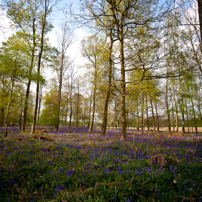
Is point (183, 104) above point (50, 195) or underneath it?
above

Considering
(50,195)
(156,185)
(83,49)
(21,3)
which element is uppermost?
(21,3)

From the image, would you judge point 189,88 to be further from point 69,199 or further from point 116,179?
point 69,199

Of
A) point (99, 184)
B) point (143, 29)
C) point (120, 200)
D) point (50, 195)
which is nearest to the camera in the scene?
point (120, 200)

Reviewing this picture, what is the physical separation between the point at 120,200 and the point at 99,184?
65cm

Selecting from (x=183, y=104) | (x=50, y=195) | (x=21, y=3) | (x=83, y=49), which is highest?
(x=21, y=3)

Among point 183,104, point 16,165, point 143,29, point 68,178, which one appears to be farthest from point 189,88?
point 16,165

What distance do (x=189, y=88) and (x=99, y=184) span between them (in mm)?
16725

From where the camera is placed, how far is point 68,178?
3.08m

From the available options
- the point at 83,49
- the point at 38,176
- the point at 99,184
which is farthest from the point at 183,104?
the point at 38,176

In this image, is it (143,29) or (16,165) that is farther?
(143,29)

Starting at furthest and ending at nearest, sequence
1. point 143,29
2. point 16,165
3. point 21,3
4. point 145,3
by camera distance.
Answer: point 21,3 < point 143,29 < point 145,3 < point 16,165

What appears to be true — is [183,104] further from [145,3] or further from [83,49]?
[83,49]

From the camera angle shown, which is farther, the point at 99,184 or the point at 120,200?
the point at 99,184

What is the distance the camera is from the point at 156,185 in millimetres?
2727
